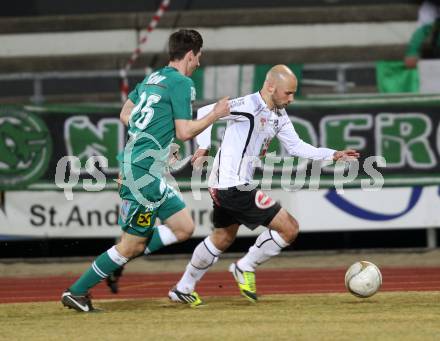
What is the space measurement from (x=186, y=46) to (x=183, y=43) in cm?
3

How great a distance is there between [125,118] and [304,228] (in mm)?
5321

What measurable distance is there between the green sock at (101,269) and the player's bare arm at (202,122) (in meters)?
1.10

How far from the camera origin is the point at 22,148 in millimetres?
13891

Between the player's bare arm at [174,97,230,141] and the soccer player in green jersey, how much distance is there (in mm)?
258

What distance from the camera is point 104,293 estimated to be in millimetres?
11438

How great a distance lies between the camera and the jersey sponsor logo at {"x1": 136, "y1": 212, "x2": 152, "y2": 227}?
8.78 metres

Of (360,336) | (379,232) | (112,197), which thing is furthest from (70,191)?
(360,336)

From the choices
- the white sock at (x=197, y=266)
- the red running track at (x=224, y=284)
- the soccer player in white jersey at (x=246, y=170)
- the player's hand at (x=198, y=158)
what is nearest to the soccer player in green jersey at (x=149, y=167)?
the player's hand at (x=198, y=158)

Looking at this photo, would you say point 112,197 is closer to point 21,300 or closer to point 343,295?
point 21,300

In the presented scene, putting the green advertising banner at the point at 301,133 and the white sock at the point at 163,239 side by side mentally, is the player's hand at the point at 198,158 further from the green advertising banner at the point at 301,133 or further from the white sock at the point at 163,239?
the green advertising banner at the point at 301,133

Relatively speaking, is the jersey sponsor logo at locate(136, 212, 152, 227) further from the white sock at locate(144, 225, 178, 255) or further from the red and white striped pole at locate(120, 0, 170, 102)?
the red and white striped pole at locate(120, 0, 170, 102)

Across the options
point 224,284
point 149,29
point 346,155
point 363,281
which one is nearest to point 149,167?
point 346,155

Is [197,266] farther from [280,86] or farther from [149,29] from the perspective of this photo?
[149,29]

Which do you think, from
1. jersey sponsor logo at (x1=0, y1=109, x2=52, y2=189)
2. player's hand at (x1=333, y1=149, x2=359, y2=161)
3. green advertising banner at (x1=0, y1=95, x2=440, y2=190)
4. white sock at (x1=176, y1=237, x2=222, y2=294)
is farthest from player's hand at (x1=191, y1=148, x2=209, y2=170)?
jersey sponsor logo at (x1=0, y1=109, x2=52, y2=189)
